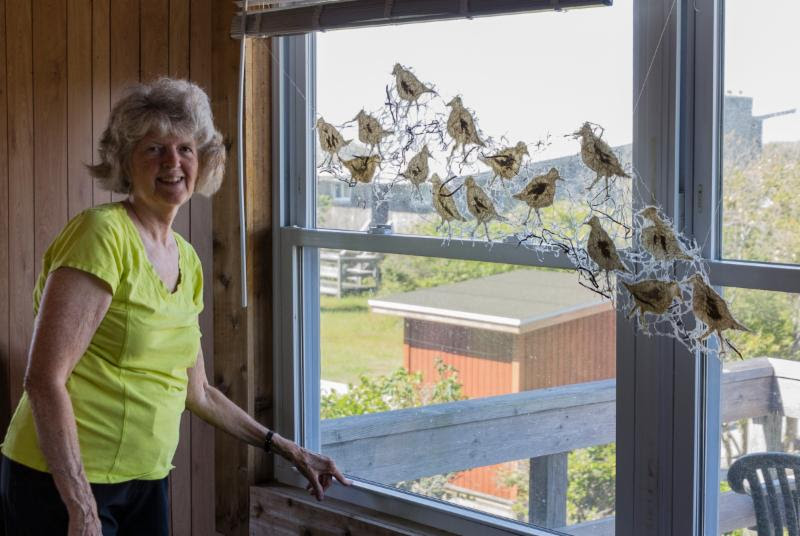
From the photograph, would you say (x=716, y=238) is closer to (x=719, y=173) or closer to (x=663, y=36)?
(x=719, y=173)

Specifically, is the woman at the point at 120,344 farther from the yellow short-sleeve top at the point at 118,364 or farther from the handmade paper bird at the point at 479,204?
the handmade paper bird at the point at 479,204

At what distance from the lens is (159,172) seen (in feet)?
6.28

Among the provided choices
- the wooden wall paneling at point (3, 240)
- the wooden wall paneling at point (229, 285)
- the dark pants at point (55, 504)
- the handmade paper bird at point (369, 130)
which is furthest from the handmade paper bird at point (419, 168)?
the wooden wall paneling at point (3, 240)

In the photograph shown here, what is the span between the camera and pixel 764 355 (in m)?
1.66

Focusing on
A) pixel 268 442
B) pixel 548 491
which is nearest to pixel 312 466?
pixel 268 442

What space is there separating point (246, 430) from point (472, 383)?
0.53m

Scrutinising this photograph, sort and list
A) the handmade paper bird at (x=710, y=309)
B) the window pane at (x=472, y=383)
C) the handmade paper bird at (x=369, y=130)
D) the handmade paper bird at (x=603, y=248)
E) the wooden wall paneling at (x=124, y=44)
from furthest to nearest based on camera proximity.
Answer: the wooden wall paneling at (x=124, y=44) → the handmade paper bird at (x=369, y=130) → the window pane at (x=472, y=383) → the handmade paper bird at (x=603, y=248) → the handmade paper bird at (x=710, y=309)

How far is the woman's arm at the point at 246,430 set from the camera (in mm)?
2123

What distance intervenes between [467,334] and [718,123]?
0.75m

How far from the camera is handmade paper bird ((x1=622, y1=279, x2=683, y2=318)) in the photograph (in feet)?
5.42

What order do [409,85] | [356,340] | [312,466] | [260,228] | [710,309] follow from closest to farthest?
[710,309]
[409,85]
[312,466]
[356,340]
[260,228]

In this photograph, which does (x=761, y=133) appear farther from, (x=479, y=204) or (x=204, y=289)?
(x=204, y=289)

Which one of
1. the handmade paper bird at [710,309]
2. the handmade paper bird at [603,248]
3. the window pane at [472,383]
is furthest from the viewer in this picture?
the window pane at [472,383]

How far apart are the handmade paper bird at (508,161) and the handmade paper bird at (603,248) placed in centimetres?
23
